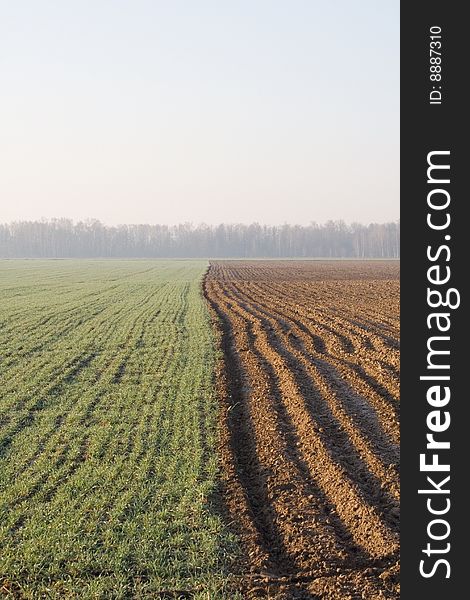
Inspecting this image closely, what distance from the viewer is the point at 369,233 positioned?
644 ft

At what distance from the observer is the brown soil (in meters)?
6.10

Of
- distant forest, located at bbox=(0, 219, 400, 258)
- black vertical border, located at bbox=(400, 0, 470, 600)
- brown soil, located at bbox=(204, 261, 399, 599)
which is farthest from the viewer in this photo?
distant forest, located at bbox=(0, 219, 400, 258)

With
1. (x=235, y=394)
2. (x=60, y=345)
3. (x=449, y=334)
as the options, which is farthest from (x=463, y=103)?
(x=60, y=345)

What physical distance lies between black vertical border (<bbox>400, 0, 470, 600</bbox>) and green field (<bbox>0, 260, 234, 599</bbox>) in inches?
112

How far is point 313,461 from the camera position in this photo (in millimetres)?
8930

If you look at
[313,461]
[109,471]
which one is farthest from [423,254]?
[109,471]

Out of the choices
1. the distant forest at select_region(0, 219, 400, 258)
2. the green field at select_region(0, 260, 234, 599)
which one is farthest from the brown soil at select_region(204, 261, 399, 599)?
the distant forest at select_region(0, 219, 400, 258)

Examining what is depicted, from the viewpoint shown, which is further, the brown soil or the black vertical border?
the brown soil

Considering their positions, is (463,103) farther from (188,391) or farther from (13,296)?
(13,296)

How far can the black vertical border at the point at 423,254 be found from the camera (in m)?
3.42

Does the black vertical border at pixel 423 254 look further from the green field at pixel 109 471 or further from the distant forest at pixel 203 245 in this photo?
the distant forest at pixel 203 245

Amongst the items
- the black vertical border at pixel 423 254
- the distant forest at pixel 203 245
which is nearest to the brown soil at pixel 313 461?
the black vertical border at pixel 423 254

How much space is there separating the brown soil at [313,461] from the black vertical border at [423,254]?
2.48 meters

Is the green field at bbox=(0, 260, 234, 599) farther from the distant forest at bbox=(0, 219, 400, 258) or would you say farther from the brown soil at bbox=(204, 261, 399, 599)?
the distant forest at bbox=(0, 219, 400, 258)
